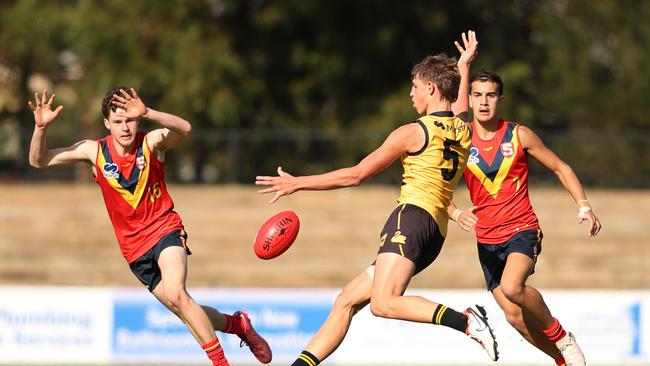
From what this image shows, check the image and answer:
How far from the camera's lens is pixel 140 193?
26.5 feet

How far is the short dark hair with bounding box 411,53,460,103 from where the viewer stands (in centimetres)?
737

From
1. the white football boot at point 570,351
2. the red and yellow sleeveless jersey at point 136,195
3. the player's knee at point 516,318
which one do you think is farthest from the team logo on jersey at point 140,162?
the white football boot at point 570,351

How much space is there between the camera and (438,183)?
734 centimetres

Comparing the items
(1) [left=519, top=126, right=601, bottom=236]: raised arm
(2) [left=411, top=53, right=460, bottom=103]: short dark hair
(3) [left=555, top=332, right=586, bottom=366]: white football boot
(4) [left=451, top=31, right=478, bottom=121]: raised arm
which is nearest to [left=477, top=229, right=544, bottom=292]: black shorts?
(1) [left=519, top=126, right=601, bottom=236]: raised arm

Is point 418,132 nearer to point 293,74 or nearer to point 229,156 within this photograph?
point 229,156

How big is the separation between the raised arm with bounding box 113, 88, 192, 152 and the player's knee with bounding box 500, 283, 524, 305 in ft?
8.14

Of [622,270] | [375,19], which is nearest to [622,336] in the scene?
[622,270]

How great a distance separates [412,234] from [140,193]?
6.89 ft

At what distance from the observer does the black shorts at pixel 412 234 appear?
7.20m

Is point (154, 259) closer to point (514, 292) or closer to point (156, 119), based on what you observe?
point (156, 119)

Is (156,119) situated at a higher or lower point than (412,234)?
higher

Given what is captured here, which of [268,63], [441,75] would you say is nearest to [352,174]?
[441,75]

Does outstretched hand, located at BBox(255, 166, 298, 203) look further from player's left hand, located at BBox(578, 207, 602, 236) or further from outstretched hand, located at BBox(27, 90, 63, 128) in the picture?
player's left hand, located at BBox(578, 207, 602, 236)

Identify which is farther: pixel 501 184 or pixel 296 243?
pixel 296 243
